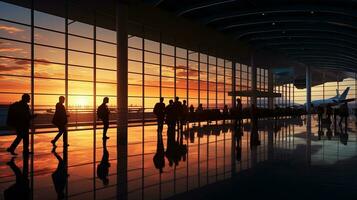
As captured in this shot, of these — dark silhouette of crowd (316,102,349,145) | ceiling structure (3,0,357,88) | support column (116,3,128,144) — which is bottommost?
dark silhouette of crowd (316,102,349,145)

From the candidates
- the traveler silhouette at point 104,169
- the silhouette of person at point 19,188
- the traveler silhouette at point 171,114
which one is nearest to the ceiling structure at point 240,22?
Answer: the traveler silhouette at point 171,114

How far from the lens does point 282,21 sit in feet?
84.0

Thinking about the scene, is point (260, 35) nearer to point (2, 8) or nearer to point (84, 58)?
point (84, 58)

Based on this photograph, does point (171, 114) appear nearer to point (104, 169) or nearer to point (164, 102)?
point (104, 169)

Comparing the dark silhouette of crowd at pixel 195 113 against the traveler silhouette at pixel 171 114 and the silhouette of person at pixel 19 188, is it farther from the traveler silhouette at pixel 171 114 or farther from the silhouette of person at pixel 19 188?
the silhouette of person at pixel 19 188

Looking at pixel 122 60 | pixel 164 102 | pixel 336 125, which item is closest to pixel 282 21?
pixel 336 125

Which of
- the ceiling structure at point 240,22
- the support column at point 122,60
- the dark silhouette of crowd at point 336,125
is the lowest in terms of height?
the dark silhouette of crowd at point 336,125

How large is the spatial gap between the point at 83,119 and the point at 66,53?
50.0 ft

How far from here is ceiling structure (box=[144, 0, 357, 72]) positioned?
72.7ft

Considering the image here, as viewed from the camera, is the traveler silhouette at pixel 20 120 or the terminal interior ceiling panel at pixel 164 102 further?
the traveler silhouette at pixel 20 120

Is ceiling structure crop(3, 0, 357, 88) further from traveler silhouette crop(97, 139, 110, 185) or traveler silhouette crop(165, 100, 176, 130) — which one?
traveler silhouette crop(97, 139, 110, 185)

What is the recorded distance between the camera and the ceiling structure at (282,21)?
22.2 m

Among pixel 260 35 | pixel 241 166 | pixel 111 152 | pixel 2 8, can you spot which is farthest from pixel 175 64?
pixel 241 166

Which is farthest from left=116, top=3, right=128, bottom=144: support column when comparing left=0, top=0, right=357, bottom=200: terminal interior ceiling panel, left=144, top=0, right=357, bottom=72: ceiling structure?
left=144, top=0, right=357, bottom=72: ceiling structure
